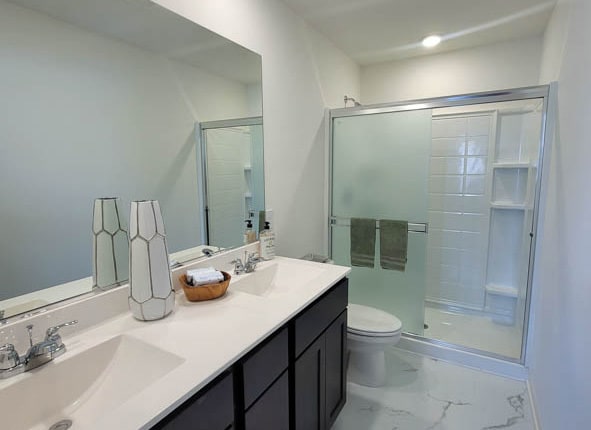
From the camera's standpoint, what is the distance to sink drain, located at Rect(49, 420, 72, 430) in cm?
81

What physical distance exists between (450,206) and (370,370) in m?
1.72

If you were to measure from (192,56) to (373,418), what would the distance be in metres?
2.11

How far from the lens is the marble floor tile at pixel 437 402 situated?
5.82 ft

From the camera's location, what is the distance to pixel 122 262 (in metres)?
1.21

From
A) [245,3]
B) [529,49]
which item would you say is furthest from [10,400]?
[529,49]

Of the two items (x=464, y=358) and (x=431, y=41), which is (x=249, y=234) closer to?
(x=464, y=358)

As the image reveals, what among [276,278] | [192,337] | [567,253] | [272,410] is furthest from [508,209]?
[192,337]

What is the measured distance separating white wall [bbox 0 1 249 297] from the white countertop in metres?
0.27

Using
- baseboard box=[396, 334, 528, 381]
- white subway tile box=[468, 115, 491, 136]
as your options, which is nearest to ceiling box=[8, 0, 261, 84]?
white subway tile box=[468, 115, 491, 136]

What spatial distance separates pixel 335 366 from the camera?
5.36ft

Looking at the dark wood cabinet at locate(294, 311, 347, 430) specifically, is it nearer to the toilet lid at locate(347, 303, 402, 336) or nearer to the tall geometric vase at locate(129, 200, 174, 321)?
the toilet lid at locate(347, 303, 402, 336)

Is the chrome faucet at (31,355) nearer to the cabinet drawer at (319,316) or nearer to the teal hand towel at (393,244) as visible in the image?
the cabinet drawer at (319,316)

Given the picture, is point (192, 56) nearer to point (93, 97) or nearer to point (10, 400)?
point (93, 97)

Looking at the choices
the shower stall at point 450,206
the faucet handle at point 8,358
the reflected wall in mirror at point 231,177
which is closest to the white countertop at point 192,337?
the faucet handle at point 8,358
